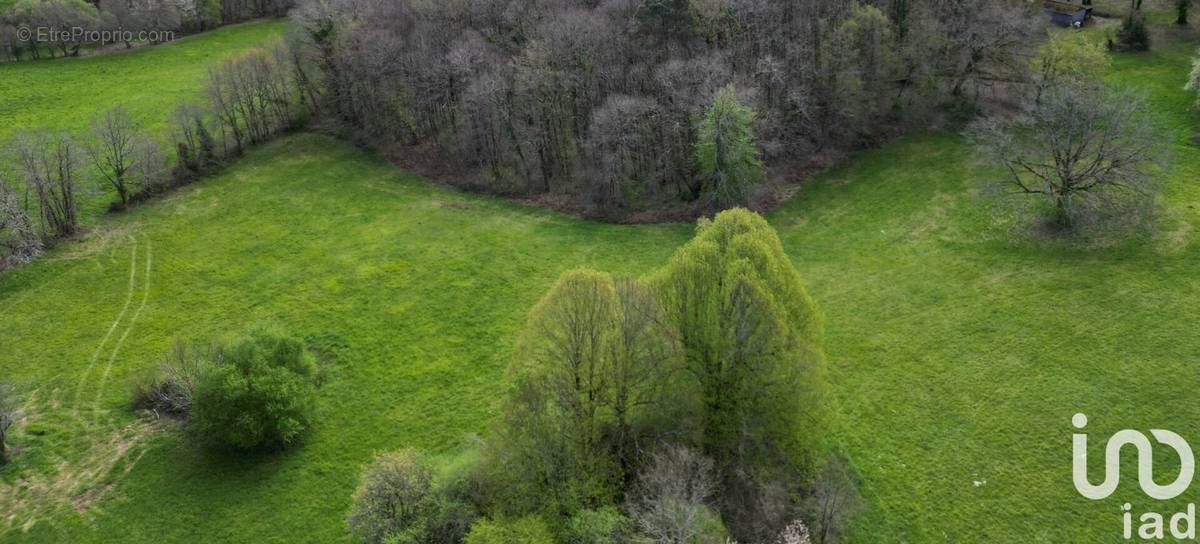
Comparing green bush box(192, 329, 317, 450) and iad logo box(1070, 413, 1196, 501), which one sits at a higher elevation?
green bush box(192, 329, 317, 450)

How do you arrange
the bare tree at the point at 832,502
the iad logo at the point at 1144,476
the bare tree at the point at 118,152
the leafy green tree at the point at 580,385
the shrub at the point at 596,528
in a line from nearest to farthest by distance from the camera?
1. the shrub at the point at 596,528
2. the leafy green tree at the point at 580,385
3. the bare tree at the point at 832,502
4. the iad logo at the point at 1144,476
5. the bare tree at the point at 118,152

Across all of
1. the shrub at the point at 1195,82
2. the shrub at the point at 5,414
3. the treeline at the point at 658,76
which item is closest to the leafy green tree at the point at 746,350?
the treeline at the point at 658,76

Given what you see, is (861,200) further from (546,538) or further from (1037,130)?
(546,538)

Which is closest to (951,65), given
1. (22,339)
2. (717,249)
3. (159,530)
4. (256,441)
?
(717,249)

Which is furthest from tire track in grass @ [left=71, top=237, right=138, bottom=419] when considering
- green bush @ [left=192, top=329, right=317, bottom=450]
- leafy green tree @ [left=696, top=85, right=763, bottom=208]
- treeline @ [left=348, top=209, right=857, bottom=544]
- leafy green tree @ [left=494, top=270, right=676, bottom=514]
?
leafy green tree @ [left=696, top=85, right=763, bottom=208]

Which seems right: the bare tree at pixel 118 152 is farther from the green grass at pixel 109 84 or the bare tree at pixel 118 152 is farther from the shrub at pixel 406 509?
the shrub at pixel 406 509

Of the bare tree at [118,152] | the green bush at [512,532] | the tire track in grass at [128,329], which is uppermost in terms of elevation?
the bare tree at [118,152]

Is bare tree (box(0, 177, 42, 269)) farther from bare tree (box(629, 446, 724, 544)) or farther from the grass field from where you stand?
bare tree (box(629, 446, 724, 544))
